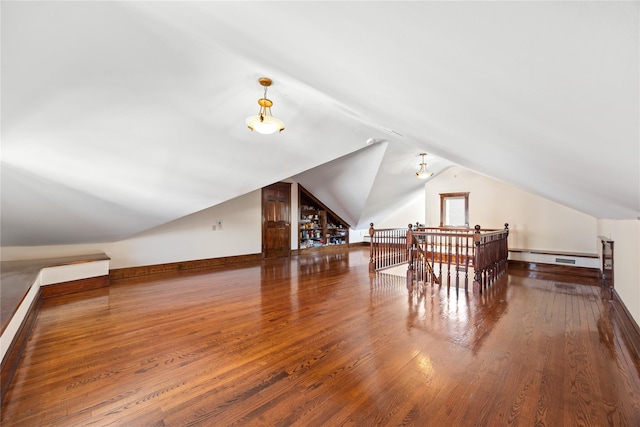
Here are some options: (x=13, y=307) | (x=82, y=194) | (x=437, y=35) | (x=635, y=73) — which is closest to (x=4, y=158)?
(x=82, y=194)

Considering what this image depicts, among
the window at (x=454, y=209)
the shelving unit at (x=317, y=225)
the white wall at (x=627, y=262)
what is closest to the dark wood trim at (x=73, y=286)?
the shelving unit at (x=317, y=225)

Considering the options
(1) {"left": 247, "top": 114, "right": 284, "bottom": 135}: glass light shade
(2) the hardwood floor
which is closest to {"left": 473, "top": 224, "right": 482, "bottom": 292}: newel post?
(2) the hardwood floor

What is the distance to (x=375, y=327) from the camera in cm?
297

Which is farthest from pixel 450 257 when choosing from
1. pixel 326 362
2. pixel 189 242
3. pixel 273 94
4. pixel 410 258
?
pixel 189 242

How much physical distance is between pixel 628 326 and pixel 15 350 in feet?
20.5

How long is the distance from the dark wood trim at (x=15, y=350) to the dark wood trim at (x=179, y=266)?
78.1 inches

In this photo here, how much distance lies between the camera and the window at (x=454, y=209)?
7844 mm

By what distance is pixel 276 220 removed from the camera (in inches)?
327

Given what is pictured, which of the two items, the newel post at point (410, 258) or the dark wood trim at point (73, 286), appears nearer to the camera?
the dark wood trim at point (73, 286)

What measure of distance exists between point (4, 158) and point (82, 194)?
3.12 feet

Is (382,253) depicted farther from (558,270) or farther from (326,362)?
(326,362)

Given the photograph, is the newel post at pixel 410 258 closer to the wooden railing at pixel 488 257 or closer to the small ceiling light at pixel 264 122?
the wooden railing at pixel 488 257

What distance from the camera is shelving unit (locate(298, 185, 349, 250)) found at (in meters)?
9.16

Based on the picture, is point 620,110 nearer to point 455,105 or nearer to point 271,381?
point 455,105
